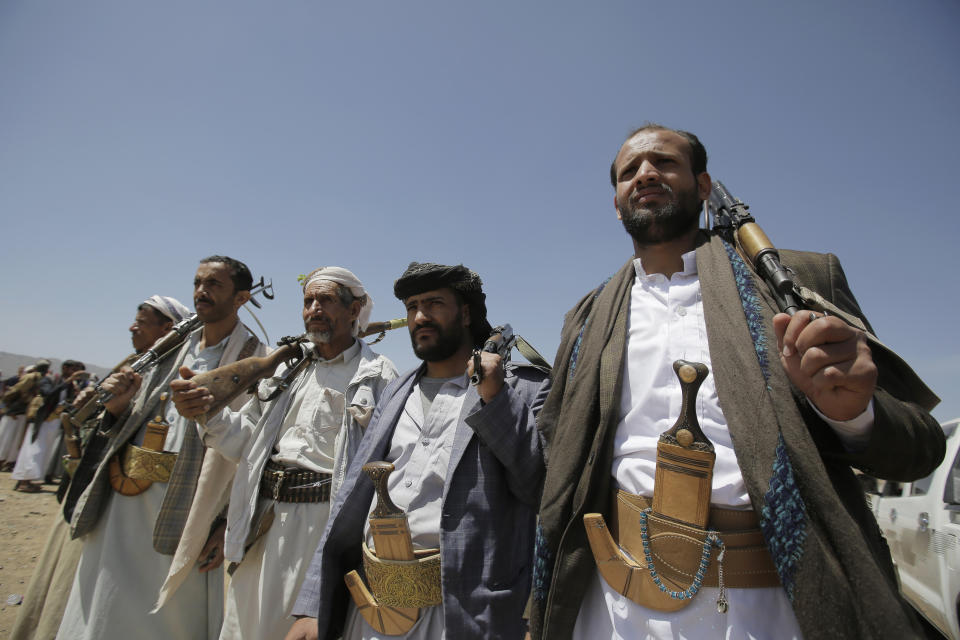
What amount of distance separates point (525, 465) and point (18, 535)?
9.87 metres

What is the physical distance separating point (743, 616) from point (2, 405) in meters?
16.2

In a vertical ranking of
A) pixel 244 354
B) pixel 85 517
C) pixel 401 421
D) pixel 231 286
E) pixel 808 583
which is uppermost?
pixel 231 286

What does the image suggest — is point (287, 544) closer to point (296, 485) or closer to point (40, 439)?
point (296, 485)

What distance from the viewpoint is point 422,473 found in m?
2.38

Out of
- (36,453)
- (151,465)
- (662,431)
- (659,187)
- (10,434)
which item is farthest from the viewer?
(10,434)

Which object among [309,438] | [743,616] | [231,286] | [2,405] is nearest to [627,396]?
[743,616]

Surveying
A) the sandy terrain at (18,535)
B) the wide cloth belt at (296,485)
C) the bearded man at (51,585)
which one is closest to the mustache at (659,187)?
the wide cloth belt at (296,485)

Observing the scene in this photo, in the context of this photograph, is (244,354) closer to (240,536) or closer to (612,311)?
(240,536)

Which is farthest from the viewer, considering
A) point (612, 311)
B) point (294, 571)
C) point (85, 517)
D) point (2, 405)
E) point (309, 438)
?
point (2, 405)

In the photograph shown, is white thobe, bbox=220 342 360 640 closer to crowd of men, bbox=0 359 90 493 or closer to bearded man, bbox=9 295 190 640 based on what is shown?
bearded man, bbox=9 295 190 640

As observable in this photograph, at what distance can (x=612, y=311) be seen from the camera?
1729mm

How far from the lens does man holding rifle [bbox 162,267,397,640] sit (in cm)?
285

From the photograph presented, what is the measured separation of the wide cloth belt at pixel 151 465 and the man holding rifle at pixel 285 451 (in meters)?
0.81

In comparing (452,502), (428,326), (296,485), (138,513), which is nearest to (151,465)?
(138,513)
